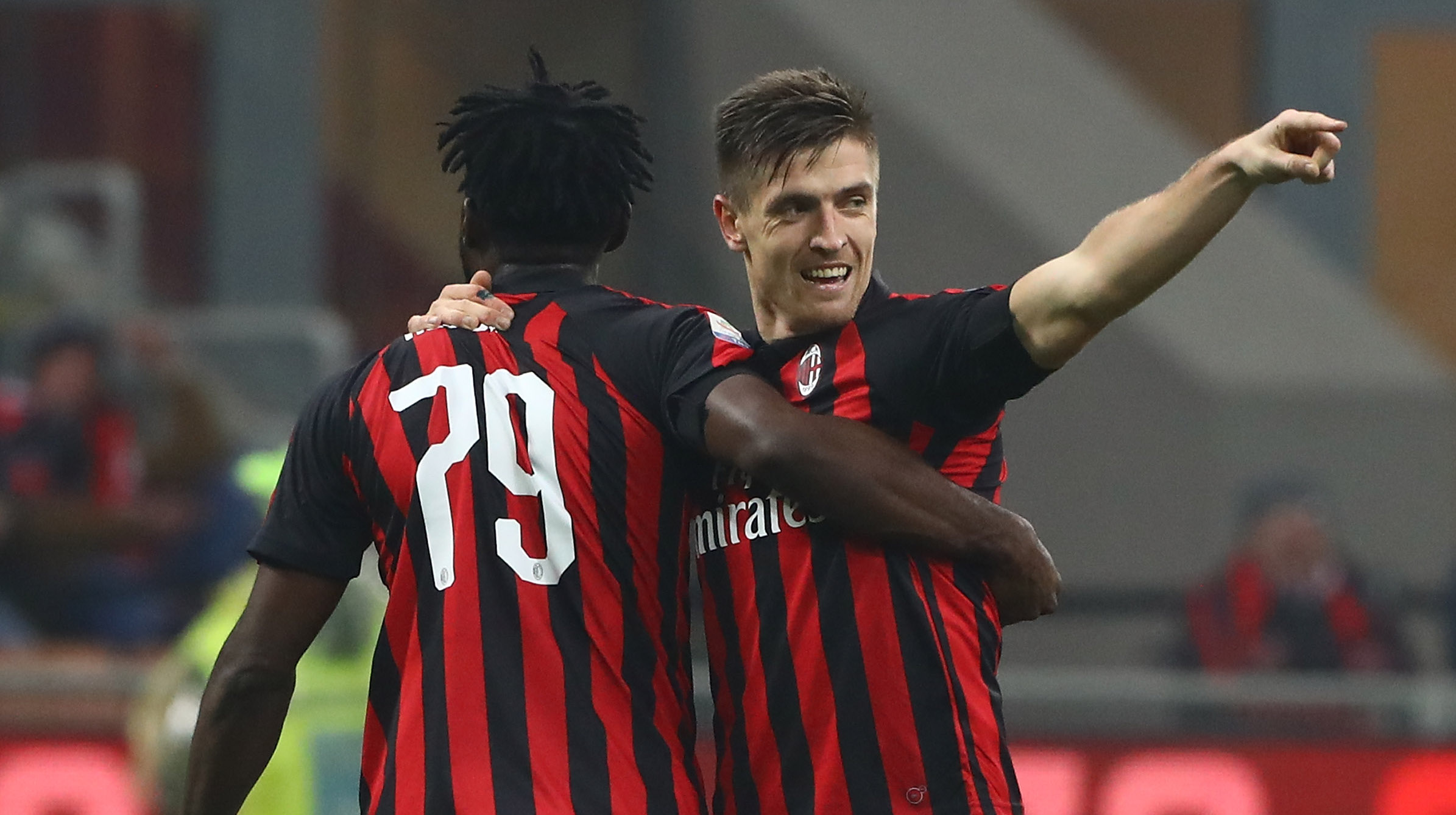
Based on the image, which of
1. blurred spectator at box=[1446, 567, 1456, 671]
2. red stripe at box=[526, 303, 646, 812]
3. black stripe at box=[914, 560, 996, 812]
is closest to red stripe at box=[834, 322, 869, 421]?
black stripe at box=[914, 560, 996, 812]

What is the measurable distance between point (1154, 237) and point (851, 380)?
523mm

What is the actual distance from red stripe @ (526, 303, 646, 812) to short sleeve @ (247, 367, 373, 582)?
0.35m

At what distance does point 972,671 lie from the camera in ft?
9.68

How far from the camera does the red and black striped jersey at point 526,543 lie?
9.67ft

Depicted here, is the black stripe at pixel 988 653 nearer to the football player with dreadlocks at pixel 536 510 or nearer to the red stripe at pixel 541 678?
the football player with dreadlocks at pixel 536 510

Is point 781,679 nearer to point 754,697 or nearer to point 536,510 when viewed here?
point 754,697

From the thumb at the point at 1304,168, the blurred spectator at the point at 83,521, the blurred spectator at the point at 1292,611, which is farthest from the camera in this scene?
the blurred spectator at the point at 83,521

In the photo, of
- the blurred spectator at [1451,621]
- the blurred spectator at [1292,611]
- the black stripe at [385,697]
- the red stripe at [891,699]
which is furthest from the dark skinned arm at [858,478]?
the blurred spectator at [1451,621]

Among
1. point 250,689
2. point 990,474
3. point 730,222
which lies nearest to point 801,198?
point 730,222

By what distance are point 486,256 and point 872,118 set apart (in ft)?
2.10

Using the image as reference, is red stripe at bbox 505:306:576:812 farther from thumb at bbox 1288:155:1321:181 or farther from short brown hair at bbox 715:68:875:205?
thumb at bbox 1288:155:1321:181

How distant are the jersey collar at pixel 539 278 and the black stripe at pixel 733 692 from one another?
49 centimetres

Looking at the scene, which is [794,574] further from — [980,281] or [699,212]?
[699,212]

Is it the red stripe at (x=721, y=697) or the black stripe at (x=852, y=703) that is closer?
the black stripe at (x=852, y=703)
